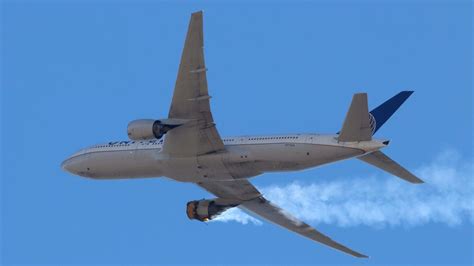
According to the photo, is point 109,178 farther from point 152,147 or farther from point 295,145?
point 295,145

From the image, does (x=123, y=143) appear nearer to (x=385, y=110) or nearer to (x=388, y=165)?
(x=385, y=110)

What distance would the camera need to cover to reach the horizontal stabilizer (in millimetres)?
55938

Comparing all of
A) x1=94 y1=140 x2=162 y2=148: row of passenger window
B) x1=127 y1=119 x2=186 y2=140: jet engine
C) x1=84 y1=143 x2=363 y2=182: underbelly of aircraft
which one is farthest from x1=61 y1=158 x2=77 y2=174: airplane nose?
x1=127 y1=119 x2=186 y2=140: jet engine

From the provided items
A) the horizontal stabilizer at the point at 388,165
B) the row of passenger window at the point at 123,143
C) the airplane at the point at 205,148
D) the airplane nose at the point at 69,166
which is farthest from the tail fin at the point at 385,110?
the airplane nose at the point at 69,166

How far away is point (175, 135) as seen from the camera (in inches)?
2234

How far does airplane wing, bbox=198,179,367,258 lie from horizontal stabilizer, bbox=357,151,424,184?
28.3ft

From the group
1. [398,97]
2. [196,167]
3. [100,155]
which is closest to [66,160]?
[100,155]

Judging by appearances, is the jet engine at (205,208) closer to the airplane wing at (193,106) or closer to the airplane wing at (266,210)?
the airplane wing at (266,210)

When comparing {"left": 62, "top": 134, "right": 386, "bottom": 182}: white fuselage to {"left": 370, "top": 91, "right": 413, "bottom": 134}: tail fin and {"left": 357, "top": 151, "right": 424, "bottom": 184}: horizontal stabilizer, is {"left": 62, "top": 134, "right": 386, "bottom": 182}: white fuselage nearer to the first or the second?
{"left": 357, "top": 151, "right": 424, "bottom": 184}: horizontal stabilizer

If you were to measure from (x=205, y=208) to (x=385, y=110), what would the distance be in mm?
12628

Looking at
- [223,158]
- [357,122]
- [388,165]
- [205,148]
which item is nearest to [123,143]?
[205,148]

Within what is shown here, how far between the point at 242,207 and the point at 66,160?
999 centimetres

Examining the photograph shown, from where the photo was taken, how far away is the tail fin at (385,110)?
186 ft

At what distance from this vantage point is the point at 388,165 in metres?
56.2
